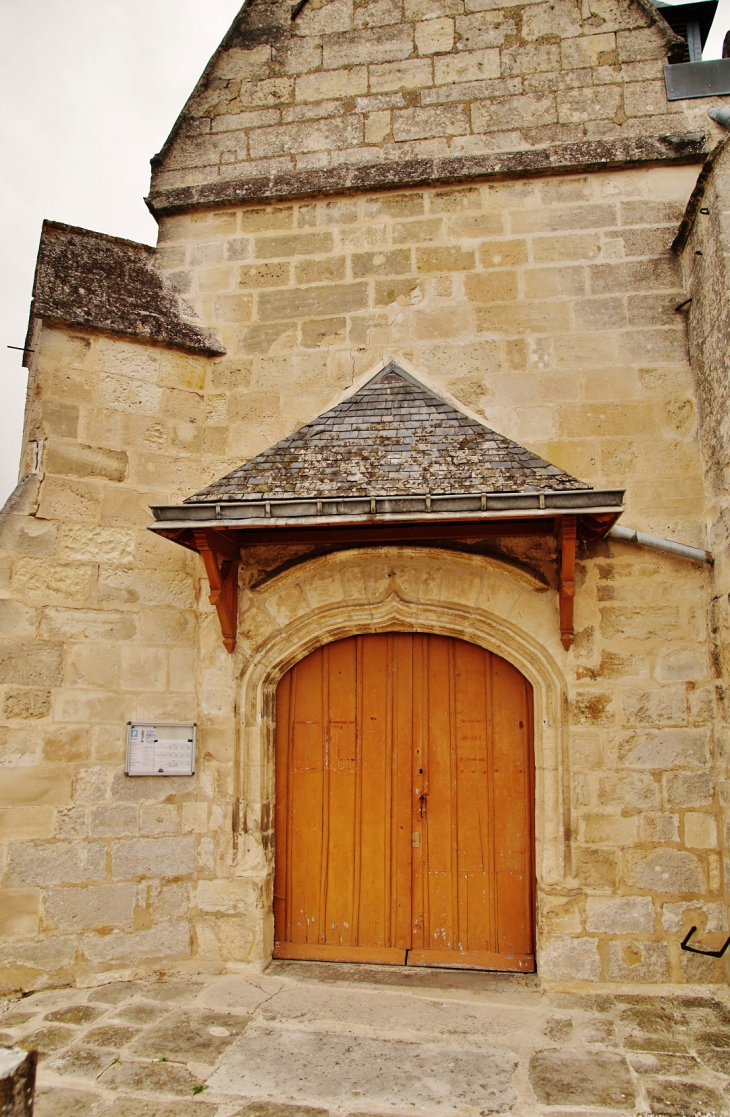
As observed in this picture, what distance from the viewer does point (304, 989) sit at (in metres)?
3.85

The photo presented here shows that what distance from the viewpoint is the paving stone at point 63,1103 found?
109 inches

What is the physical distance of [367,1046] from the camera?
3279 mm

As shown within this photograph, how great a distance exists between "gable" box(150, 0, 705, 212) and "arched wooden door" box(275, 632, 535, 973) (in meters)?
3.09

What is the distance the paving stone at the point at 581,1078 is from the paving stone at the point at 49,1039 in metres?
2.00

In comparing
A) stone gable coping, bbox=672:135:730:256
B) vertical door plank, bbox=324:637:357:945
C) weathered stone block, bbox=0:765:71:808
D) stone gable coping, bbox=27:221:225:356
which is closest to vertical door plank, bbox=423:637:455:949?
vertical door plank, bbox=324:637:357:945

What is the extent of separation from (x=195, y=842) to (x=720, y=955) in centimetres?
278

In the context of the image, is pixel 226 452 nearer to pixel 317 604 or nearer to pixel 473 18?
pixel 317 604

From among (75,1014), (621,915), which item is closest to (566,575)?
(621,915)

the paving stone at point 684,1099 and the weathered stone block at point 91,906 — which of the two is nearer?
the paving stone at point 684,1099

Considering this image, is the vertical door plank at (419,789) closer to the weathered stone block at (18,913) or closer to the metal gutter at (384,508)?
the metal gutter at (384,508)

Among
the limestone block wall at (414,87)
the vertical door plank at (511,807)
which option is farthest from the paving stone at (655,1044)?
the limestone block wall at (414,87)

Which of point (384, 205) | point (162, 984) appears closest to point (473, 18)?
point (384, 205)

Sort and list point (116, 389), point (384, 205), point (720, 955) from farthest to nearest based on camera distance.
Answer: point (384, 205)
point (116, 389)
point (720, 955)

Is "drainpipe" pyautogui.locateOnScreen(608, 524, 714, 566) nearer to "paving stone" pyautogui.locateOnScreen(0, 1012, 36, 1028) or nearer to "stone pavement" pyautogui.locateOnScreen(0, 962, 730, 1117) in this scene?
"stone pavement" pyautogui.locateOnScreen(0, 962, 730, 1117)
